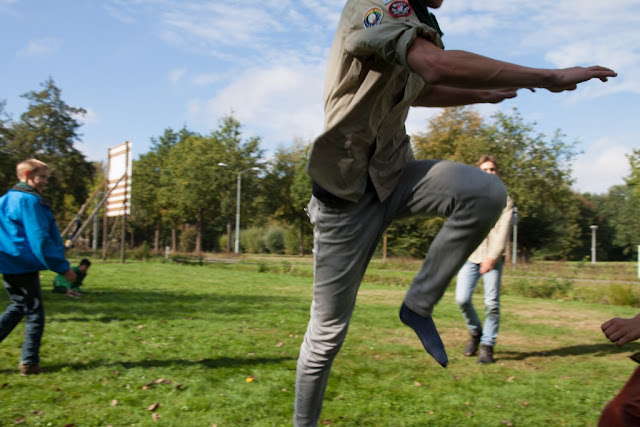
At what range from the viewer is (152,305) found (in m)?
9.96

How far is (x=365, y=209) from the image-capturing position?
8.13ft

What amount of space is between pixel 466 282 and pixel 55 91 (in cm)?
4276

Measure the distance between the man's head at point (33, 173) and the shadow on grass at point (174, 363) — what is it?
182 centimetres

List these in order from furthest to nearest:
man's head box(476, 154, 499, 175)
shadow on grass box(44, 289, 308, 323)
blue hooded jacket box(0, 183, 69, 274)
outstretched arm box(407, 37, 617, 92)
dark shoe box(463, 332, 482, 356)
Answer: shadow on grass box(44, 289, 308, 323)
dark shoe box(463, 332, 482, 356)
man's head box(476, 154, 499, 175)
blue hooded jacket box(0, 183, 69, 274)
outstretched arm box(407, 37, 617, 92)

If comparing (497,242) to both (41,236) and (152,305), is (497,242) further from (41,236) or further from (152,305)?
(152,305)

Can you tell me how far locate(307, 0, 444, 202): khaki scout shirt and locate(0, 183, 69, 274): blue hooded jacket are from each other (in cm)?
368

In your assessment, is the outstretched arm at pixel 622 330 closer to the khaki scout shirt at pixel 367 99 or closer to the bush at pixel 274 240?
the khaki scout shirt at pixel 367 99

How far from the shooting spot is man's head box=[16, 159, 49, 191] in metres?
5.16

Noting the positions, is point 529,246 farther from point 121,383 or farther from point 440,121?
point 121,383

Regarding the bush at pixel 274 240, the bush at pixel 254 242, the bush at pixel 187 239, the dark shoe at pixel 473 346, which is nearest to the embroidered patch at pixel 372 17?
the dark shoe at pixel 473 346

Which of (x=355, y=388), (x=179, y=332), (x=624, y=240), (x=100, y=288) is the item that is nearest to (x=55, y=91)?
(x=100, y=288)

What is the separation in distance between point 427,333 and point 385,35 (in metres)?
1.33

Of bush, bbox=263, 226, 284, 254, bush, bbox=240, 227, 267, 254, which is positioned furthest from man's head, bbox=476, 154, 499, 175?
bush, bbox=240, 227, 267, 254

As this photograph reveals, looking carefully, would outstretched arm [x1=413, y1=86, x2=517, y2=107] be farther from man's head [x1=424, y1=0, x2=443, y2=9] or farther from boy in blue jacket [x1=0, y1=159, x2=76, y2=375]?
boy in blue jacket [x1=0, y1=159, x2=76, y2=375]
